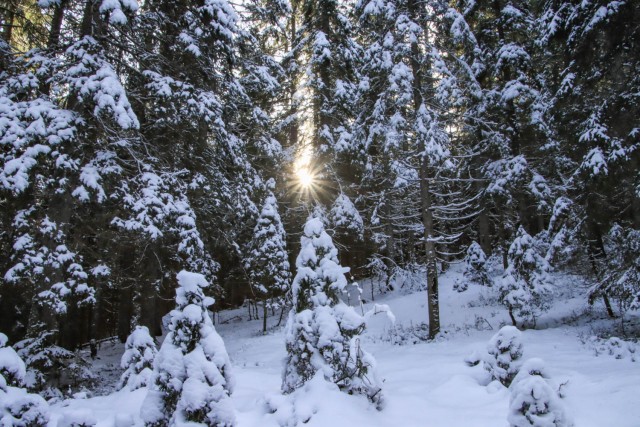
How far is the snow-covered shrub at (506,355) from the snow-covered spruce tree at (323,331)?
2.10 meters

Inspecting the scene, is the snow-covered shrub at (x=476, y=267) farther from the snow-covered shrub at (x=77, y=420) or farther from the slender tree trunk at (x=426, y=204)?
the snow-covered shrub at (x=77, y=420)

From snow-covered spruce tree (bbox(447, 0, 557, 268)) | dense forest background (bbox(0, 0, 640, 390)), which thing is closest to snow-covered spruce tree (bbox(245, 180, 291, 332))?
dense forest background (bbox(0, 0, 640, 390))

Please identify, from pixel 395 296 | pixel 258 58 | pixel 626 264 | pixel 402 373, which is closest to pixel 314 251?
pixel 402 373

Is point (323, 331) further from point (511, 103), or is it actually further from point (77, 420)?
point (511, 103)

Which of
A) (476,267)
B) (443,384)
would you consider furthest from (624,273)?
(476,267)

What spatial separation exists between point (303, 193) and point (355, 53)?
7239mm

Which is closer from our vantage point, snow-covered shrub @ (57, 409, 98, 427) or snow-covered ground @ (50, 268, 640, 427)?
snow-covered shrub @ (57, 409, 98, 427)

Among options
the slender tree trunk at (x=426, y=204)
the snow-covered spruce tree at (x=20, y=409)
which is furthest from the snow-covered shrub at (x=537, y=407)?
the slender tree trunk at (x=426, y=204)

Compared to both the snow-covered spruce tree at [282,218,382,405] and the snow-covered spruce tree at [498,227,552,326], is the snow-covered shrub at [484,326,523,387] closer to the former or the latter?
the snow-covered spruce tree at [282,218,382,405]

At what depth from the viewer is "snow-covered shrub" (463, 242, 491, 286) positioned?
1759 cm

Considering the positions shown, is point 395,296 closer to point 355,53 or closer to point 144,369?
point 355,53

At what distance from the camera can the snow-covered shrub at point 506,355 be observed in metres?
6.03

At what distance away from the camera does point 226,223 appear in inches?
532

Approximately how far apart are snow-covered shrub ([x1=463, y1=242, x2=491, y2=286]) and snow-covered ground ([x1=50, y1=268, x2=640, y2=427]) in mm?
4065
